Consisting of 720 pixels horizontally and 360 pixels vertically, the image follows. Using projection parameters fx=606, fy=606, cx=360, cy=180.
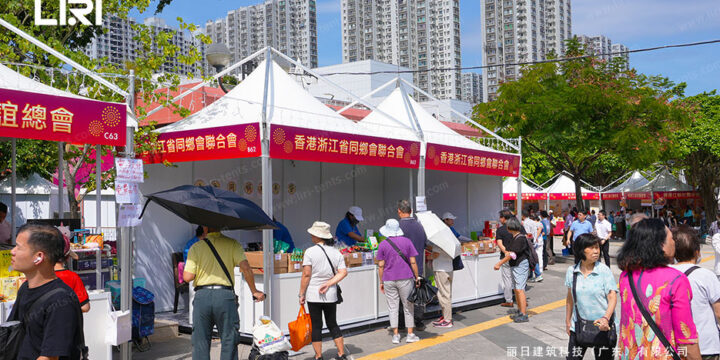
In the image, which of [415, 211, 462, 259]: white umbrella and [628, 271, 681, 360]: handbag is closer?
[628, 271, 681, 360]: handbag

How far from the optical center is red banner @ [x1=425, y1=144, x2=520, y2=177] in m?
10.4

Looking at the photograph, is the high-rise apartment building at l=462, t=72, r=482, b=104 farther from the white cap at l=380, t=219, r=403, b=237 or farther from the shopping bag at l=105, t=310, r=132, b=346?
the shopping bag at l=105, t=310, r=132, b=346

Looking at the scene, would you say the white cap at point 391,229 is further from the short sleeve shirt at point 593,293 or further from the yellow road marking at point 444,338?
the short sleeve shirt at point 593,293

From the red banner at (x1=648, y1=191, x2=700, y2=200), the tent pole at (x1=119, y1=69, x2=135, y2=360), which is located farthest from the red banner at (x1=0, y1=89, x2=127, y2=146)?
the red banner at (x1=648, y1=191, x2=700, y2=200)

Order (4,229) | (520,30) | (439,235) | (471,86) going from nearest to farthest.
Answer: (439,235) → (4,229) → (471,86) → (520,30)

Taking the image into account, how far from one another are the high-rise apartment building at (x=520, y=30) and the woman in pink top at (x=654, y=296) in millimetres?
108021

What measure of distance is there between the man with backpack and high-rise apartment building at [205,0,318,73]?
2695 inches

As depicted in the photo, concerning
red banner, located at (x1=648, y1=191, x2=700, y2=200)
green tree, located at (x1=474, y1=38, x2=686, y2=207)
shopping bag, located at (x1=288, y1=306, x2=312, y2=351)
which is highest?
green tree, located at (x1=474, y1=38, x2=686, y2=207)

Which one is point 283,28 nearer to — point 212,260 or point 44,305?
point 212,260

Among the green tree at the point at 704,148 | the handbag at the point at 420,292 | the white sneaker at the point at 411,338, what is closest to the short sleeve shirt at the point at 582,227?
the handbag at the point at 420,292

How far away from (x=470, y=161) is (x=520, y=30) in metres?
108

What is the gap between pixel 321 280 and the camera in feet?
21.6

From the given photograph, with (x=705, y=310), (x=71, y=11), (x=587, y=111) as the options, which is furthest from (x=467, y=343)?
(x=587, y=111)

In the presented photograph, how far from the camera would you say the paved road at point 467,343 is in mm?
7254
